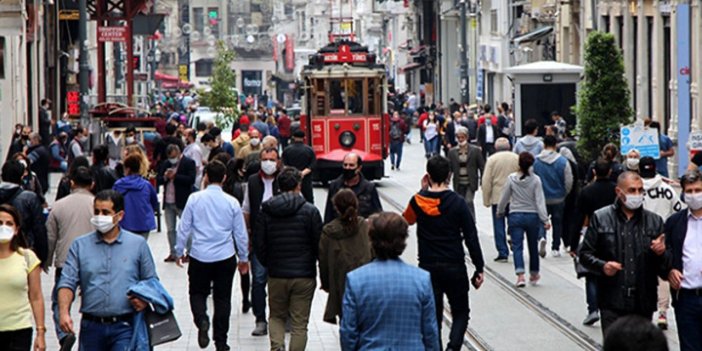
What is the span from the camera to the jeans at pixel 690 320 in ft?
38.0

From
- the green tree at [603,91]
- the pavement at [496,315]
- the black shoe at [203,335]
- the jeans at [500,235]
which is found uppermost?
the green tree at [603,91]

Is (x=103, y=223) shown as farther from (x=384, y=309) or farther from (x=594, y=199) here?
(x=594, y=199)

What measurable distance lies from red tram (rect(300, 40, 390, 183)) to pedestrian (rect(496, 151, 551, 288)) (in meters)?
17.9

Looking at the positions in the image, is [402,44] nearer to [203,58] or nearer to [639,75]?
[203,58]

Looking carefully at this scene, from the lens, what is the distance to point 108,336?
10.5 metres

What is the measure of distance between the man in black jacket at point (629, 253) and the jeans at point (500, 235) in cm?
879

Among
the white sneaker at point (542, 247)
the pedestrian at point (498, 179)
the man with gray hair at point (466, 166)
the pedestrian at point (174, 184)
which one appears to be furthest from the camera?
the man with gray hair at point (466, 166)

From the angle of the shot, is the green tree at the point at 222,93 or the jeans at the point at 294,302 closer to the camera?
the jeans at the point at 294,302

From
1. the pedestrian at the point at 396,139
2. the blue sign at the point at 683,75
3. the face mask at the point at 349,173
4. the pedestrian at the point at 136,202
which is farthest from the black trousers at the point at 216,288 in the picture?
the pedestrian at the point at 396,139

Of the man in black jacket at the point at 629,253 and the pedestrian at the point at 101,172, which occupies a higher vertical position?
the pedestrian at the point at 101,172

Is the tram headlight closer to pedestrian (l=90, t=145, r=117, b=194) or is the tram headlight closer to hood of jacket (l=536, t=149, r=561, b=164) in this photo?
hood of jacket (l=536, t=149, r=561, b=164)

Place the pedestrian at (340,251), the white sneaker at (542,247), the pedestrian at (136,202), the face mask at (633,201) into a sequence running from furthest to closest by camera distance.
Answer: the white sneaker at (542,247), the pedestrian at (136,202), the pedestrian at (340,251), the face mask at (633,201)

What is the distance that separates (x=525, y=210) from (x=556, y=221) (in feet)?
9.05

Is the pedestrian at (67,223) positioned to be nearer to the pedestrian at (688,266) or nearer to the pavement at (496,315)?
the pavement at (496,315)
